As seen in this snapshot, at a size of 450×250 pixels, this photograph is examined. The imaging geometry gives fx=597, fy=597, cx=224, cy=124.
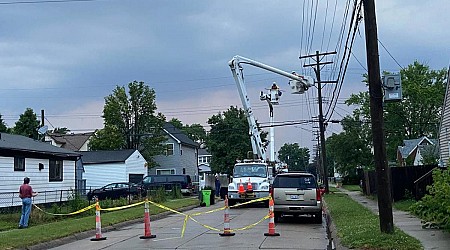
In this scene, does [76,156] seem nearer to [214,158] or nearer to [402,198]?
[402,198]

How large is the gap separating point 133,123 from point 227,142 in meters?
12.7

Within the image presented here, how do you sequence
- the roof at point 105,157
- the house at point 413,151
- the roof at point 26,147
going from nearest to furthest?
the roof at point 26,147 < the roof at point 105,157 < the house at point 413,151

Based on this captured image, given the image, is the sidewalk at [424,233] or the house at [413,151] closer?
the sidewalk at [424,233]

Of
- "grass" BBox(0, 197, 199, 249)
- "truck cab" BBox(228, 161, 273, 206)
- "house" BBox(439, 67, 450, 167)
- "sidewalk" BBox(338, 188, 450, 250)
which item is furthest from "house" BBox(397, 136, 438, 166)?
"grass" BBox(0, 197, 199, 249)

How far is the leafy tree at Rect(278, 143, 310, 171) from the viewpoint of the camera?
606 ft

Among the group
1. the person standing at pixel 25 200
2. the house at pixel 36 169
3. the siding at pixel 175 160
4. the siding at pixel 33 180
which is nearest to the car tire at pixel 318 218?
the person standing at pixel 25 200

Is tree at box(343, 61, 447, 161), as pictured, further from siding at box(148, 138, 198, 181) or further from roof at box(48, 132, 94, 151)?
roof at box(48, 132, 94, 151)

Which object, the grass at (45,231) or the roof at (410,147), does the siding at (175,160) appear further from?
the grass at (45,231)

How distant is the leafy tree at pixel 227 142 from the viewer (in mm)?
75312

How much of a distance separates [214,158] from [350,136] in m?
18.1

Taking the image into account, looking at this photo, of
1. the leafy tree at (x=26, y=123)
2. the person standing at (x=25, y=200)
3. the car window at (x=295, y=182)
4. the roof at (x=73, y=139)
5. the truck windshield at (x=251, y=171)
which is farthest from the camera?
the roof at (x=73, y=139)

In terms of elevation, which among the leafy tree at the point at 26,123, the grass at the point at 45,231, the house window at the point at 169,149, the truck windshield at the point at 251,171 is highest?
the leafy tree at the point at 26,123

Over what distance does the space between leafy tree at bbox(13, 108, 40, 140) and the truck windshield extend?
43767 millimetres

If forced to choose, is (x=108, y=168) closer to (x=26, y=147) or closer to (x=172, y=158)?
(x=172, y=158)
